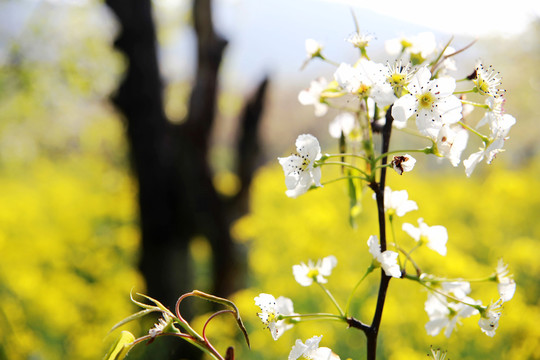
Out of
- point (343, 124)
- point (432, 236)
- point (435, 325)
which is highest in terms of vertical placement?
point (343, 124)

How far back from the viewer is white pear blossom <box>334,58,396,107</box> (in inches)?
19.8

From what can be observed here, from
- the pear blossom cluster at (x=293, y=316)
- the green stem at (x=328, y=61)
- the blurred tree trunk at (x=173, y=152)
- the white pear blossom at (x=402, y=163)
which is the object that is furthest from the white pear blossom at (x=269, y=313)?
the blurred tree trunk at (x=173, y=152)

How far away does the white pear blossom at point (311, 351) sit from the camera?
0.50 m

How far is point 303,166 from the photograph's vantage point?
59cm

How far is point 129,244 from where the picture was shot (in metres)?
4.20

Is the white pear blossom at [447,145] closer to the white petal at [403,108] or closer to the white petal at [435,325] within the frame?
the white petal at [403,108]

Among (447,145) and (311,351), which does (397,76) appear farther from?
(311,351)

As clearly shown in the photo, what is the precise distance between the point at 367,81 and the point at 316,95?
18 cm

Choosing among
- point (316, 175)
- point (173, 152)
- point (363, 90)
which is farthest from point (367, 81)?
point (173, 152)

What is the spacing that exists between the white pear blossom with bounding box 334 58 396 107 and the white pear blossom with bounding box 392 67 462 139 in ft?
0.08

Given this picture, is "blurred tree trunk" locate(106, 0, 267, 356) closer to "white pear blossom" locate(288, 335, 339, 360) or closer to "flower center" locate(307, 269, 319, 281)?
"flower center" locate(307, 269, 319, 281)

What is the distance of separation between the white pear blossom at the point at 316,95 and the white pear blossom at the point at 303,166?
0.49 feet

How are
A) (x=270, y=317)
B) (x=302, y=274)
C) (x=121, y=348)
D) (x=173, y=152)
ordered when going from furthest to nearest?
1. (x=173, y=152)
2. (x=302, y=274)
3. (x=270, y=317)
4. (x=121, y=348)

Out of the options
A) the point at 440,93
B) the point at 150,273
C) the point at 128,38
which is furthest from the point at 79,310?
the point at 440,93
